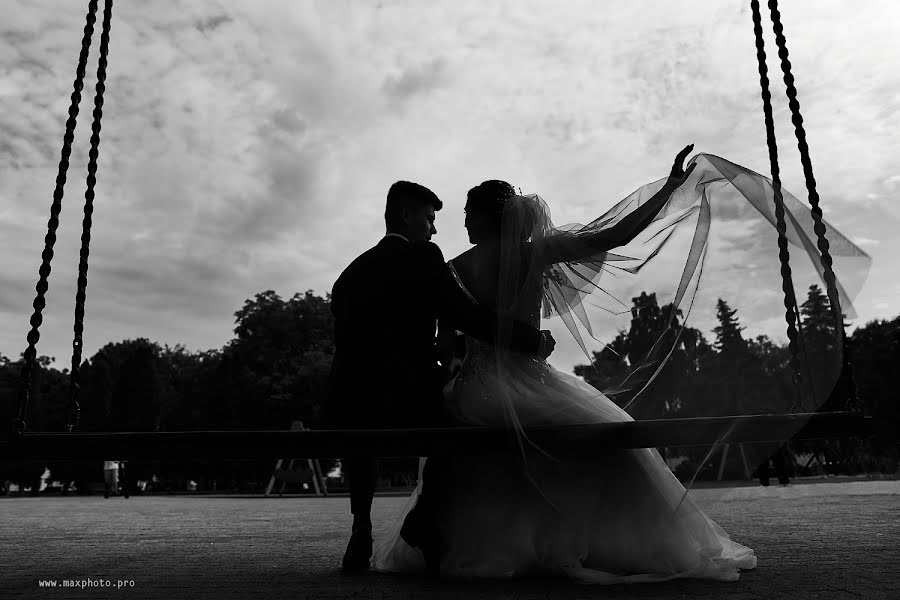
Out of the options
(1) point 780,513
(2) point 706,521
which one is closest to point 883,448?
(1) point 780,513

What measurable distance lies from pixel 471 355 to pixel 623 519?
48.2 inches

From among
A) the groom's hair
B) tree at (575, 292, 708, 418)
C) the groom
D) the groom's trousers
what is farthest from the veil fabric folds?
the groom's trousers

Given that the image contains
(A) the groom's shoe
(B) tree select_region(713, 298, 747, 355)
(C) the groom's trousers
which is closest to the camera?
(B) tree select_region(713, 298, 747, 355)

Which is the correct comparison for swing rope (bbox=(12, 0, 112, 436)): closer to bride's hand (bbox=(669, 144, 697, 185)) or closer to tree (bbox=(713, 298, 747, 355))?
bride's hand (bbox=(669, 144, 697, 185))

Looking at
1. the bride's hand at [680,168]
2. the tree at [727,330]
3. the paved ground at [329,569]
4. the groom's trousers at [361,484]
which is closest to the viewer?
the paved ground at [329,569]

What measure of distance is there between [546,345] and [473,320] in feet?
1.47

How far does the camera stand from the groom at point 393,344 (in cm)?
411

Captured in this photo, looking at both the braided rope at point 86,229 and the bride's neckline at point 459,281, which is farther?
Result: the braided rope at point 86,229

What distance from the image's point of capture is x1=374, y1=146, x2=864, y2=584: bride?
372cm

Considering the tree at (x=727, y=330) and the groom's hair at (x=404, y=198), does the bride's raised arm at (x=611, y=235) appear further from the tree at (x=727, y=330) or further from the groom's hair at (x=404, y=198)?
the groom's hair at (x=404, y=198)

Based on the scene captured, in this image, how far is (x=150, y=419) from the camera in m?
62.9

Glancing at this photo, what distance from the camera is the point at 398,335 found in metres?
4.25

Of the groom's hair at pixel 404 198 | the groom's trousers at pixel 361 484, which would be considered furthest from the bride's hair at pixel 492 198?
the groom's trousers at pixel 361 484

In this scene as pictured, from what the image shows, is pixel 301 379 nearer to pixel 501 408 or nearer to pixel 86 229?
pixel 86 229
